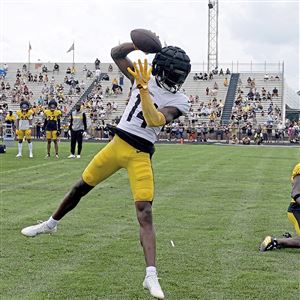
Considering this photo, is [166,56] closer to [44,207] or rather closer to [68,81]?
[44,207]

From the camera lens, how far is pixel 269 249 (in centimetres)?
826

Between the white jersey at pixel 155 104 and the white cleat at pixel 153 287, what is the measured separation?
1.36 metres

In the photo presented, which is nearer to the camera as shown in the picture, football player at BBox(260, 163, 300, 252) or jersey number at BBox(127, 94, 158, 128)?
jersey number at BBox(127, 94, 158, 128)

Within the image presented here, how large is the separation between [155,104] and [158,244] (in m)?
2.59

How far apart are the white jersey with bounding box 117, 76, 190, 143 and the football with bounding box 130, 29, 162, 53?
32 centimetres

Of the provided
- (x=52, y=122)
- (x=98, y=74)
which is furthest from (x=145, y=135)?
(x=98, y=74)

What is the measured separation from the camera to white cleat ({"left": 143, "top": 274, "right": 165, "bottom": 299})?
568 centimetres

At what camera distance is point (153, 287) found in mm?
5762

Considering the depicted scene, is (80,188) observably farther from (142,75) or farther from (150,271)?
(142,75)

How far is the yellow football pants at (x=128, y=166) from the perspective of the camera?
6277 millimetres

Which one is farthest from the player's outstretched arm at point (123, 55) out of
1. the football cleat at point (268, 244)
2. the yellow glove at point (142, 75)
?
the football cleat at point (268, 244)

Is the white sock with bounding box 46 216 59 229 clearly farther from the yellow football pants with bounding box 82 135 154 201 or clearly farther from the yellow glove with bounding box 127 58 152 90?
the yellow glove with bounding box 127 58 152 90

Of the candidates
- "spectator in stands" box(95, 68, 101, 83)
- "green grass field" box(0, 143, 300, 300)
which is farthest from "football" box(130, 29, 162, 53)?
"spectator in stands" box(95, 68, 101, 83)

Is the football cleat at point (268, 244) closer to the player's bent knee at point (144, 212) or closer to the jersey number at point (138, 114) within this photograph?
the player's bent knee at point (144, 212)
